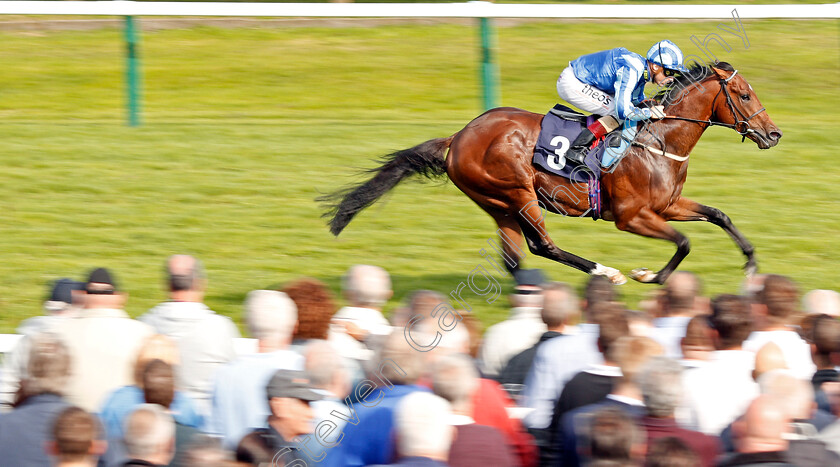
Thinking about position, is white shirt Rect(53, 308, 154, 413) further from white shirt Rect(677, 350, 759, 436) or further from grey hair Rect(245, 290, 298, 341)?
white shirt Rect(677, 350, 759, 436)

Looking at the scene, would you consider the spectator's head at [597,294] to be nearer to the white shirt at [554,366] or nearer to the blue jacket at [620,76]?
the white shirt at [554,366]

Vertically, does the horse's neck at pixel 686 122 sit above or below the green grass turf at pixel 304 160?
above

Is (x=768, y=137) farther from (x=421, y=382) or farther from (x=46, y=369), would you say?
(x=46, y=369)

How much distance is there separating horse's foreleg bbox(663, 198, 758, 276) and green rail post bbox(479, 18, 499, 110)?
273cm

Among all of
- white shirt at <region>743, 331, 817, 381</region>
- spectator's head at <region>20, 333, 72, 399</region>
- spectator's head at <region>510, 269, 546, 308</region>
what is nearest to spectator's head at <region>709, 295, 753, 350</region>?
white shirt at <region>743, 331, 817, 381</region>

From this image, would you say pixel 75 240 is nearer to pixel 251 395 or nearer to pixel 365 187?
pixel 365 187

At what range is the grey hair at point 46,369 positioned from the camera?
10.4ft

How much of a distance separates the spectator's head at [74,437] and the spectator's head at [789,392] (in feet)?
5.97

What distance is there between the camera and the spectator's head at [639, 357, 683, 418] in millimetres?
2902

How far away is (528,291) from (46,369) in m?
1.81

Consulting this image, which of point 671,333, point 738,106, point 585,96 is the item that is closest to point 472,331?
point 671,333

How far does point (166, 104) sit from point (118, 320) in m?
7.51

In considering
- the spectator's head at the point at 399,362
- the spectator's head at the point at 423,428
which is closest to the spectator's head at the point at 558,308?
the spectator's head at the point at 399,362

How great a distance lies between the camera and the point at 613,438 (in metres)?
2.70
